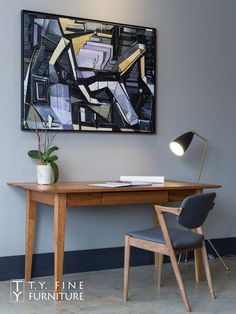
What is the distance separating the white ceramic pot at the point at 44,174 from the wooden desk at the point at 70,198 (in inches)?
2.8

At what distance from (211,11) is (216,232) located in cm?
206

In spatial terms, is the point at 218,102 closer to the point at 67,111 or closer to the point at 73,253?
the point at 67,111

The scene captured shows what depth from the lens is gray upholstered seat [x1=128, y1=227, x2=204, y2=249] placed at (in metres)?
3.31

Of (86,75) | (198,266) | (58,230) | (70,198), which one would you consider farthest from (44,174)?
(198,266)

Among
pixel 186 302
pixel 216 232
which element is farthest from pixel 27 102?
pixel 216 232

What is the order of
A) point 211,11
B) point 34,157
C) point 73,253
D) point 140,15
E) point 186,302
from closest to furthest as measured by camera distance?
point 186,302, point 34,157, point 73,253, point 140,15, point 211,11

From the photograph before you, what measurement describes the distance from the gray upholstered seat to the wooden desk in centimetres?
29

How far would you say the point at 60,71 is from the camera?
13.3ft

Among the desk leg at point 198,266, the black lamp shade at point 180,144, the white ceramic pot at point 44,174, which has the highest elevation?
the black lamp shade at point 180,144

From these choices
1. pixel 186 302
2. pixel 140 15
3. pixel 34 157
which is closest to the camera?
pixel 186 302

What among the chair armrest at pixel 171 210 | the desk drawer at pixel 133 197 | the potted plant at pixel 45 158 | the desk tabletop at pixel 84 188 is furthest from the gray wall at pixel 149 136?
the chair armrest at pixel 171 210

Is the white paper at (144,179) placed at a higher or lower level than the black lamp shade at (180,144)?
lower

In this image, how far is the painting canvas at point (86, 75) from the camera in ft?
13.0

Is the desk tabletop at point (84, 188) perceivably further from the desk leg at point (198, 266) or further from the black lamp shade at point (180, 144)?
the desk leg at point (198, 266)
